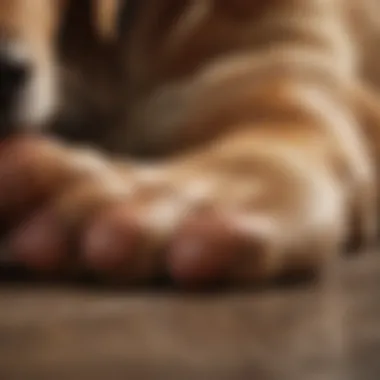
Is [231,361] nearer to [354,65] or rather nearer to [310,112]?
[310,112]

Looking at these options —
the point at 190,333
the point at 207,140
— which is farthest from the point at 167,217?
the point at 207,140

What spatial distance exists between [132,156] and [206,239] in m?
0.27

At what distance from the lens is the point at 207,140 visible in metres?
0.83

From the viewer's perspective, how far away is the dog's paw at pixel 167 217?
60 centimetres

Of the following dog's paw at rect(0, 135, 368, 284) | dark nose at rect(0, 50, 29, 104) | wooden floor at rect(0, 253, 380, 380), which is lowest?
wooden floor at rect(0, 253, 380, 380)

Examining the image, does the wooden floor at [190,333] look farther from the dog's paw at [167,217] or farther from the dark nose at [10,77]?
the dark nose at [10,77]

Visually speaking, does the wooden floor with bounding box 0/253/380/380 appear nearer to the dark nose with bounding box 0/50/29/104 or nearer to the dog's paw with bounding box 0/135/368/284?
the dog's paw with bounding box 0/135/368/284

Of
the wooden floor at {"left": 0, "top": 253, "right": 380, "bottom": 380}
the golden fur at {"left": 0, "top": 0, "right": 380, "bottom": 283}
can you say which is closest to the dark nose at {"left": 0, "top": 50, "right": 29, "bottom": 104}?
the golden fur at {"left": 0, "top": 0, "right": 380, "bottom": 283}

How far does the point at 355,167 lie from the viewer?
767 mm

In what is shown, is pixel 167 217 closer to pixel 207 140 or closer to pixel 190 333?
pixel 190 333

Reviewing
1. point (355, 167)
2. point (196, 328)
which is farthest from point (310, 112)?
point (196, 328)

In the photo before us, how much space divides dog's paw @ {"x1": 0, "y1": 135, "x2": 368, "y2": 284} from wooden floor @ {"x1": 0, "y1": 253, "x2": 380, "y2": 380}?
2cm

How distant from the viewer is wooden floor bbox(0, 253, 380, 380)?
0.46 metres

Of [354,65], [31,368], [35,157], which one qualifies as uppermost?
[354,65]
